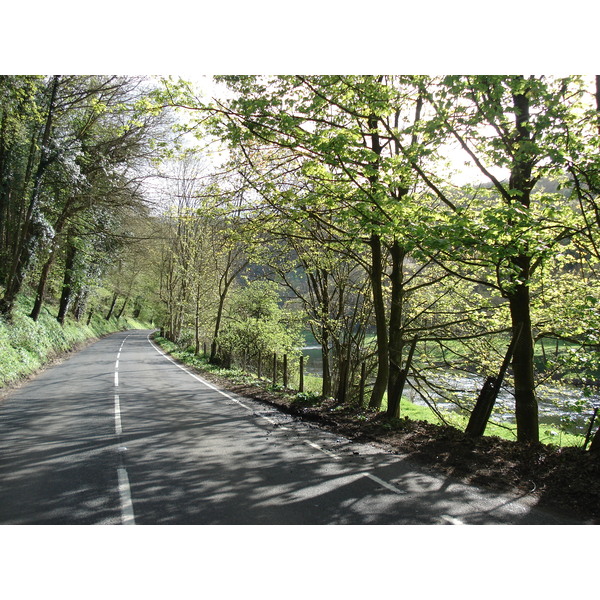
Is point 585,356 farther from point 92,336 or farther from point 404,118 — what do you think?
point 92,336

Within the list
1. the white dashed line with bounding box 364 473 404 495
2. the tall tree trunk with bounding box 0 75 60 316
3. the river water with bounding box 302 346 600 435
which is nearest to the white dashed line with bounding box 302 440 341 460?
the white dashed line with bounding box 364 473 404 495

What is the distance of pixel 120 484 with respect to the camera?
17.8 feet

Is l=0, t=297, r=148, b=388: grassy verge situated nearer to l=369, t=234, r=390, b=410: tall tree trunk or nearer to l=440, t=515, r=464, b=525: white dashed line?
l=369, t=234, r=390, b=410: tall tree trunk

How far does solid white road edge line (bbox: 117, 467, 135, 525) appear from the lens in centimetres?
441

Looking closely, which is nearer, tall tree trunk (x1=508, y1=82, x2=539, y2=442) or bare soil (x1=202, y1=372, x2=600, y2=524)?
bare soil (x1=202, y1=372, x2=600, y2=524)

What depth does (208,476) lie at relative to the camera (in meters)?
5.72

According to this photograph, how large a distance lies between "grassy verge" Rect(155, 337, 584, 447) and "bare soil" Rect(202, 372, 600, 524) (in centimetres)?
221

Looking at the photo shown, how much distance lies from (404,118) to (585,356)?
7.24 m

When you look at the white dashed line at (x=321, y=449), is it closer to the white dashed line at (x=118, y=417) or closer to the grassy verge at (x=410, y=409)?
the white dashed line at (x=118, y=417)

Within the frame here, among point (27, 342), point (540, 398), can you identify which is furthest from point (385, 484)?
point (27, 342)

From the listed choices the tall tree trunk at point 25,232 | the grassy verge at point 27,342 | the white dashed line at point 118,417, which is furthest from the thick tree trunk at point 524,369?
the tall tree trunk at point 25,232

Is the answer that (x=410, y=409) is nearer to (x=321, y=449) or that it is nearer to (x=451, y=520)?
(x=321, y=449)

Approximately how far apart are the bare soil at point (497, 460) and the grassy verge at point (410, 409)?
221 cm

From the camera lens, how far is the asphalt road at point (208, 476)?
4.55m
